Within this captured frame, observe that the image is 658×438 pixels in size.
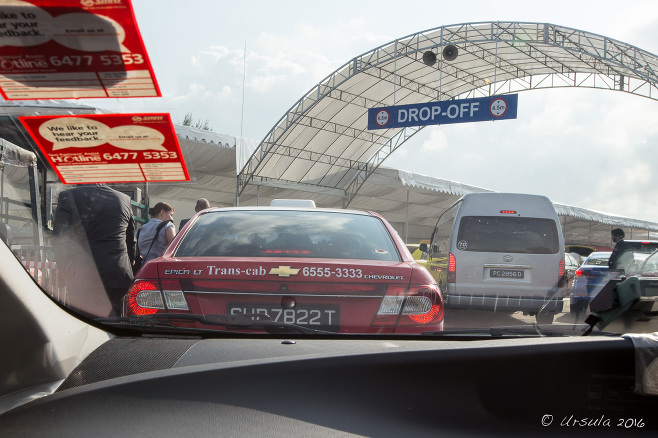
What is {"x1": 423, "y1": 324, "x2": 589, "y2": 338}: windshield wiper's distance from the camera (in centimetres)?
216

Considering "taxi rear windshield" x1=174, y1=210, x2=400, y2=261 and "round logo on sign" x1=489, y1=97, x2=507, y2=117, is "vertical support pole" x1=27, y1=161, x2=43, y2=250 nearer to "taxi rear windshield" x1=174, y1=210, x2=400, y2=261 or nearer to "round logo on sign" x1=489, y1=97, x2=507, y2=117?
"taxi rear windshield" x1=174, y1=210, x2=400, y2=261

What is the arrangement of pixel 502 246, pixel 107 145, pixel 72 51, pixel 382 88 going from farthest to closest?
pixel 382 88
pixel 502 246
pixel 107 145
pixel 72 51

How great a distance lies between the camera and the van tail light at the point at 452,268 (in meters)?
8.90

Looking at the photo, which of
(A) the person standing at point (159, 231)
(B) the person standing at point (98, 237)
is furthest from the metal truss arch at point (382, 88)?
(B) the person standing at point (98, 237)

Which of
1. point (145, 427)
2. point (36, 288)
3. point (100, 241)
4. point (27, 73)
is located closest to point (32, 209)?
point (100, 241)

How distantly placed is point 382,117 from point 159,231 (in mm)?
14128

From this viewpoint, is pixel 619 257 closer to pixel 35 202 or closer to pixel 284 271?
pixel 284 271

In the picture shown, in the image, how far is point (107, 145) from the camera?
2.97 m

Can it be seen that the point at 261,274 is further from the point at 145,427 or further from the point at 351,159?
the point at 351,159

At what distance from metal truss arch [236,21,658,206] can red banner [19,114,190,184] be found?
1342 centimetres

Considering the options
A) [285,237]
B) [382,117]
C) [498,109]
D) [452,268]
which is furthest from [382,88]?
[285,237]

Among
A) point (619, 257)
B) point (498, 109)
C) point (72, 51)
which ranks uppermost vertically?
point (72, 51)

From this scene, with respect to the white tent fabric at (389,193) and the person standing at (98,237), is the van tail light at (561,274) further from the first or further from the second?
the person standing at (98,237)

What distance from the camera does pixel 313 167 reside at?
2795 cm
